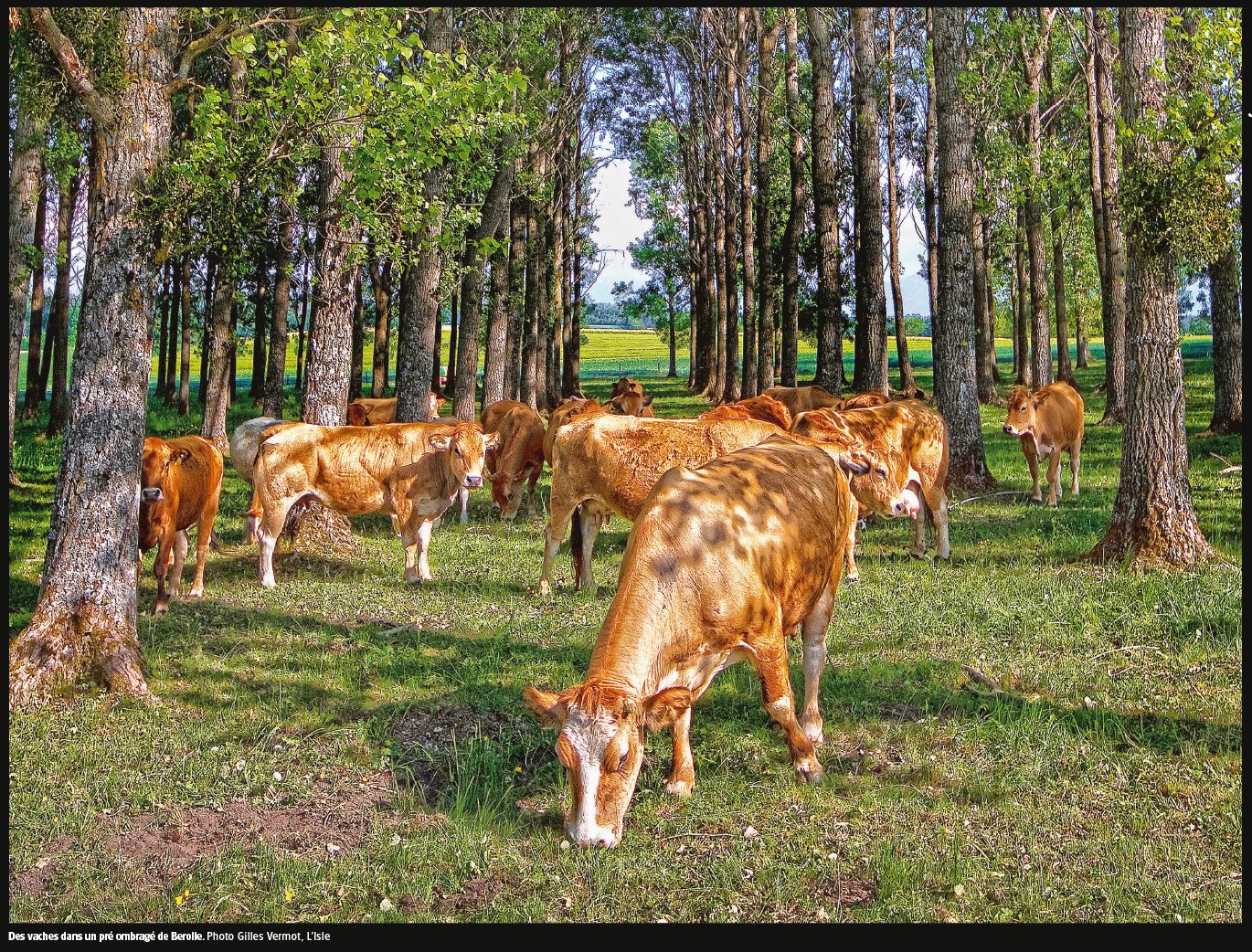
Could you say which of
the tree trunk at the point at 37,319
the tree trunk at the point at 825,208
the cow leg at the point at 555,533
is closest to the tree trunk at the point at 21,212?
the tree trunk at the point at 37,319

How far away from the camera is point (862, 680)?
8805 millimetres

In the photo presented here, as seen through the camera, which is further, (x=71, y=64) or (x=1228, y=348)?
(x=1228, y=348)

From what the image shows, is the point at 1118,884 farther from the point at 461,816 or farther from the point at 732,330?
the point at 732,330

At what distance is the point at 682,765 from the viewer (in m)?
7.01

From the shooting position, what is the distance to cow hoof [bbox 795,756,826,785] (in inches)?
277

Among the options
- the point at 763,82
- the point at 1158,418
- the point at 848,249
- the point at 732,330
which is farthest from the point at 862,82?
the point at 848,249

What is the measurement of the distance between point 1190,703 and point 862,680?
239 centimetres

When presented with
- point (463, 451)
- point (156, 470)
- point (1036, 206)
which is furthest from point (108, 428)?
point (1036, 206)

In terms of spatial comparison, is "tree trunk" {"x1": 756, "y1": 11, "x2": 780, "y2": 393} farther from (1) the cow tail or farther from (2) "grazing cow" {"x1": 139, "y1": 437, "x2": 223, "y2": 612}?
(2) "grazing cow" {"x1": 139, "y1": 437, "x2": 223, "y2": 612}

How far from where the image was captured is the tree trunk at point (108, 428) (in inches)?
340

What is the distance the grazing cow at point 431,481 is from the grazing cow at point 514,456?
2902 millimetres

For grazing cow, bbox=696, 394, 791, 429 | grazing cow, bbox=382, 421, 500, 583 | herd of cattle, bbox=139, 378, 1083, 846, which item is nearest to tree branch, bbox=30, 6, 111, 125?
herd of cattle, bbox=139, 378, 1083, 846

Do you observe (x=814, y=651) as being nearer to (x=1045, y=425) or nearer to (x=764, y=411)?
(x=764, y=411)

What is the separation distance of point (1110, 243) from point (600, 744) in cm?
2112
